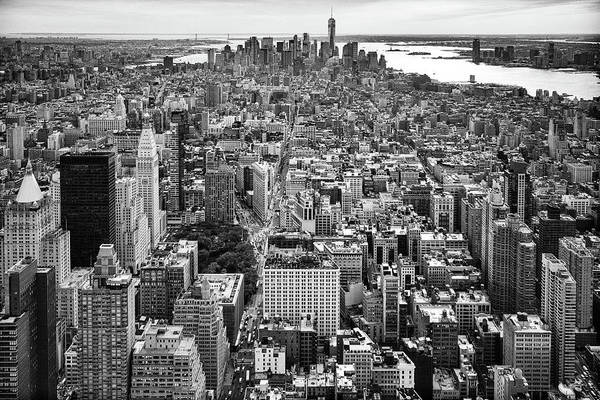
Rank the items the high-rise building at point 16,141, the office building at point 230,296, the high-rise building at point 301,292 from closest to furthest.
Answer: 1. the office building at point 230,296
2. the high-rise building at point 301,292
3. the high-rise building at point 16,141

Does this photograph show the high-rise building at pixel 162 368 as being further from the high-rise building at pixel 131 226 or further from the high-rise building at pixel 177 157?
the high-rise building at pixel 177 157

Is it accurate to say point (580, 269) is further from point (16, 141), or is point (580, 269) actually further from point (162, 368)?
point (16, 141)

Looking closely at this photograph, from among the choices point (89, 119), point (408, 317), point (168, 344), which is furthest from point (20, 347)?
point (89, 119)

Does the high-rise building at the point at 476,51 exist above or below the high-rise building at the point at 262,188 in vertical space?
above

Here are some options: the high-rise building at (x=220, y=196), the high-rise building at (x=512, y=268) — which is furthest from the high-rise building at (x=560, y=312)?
the high-rise building at (x=220, y=196)

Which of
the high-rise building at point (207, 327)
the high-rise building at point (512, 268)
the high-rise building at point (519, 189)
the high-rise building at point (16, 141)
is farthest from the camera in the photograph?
the high-rise building at point (519, 189)
